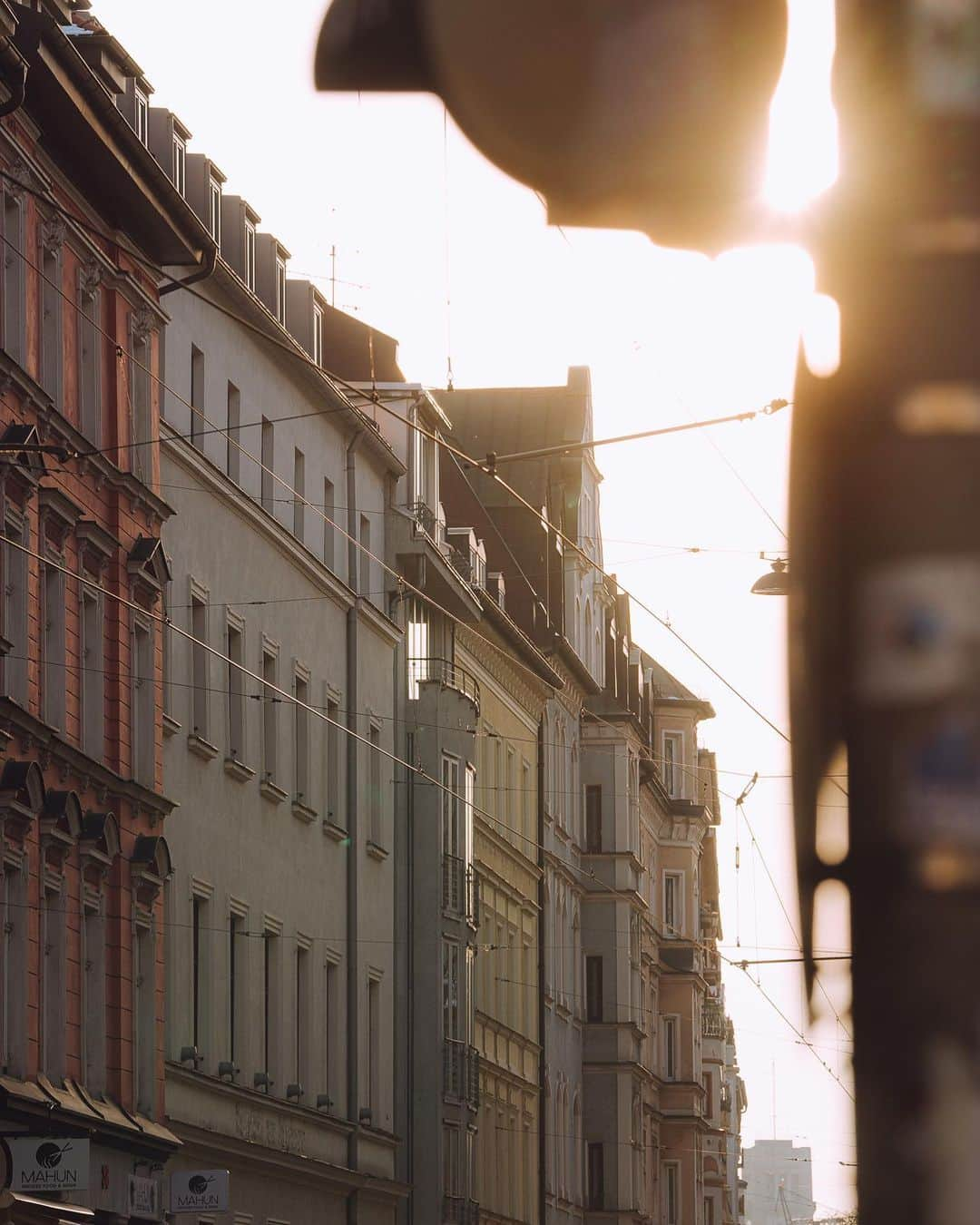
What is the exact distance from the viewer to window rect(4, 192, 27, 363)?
76.7 ft

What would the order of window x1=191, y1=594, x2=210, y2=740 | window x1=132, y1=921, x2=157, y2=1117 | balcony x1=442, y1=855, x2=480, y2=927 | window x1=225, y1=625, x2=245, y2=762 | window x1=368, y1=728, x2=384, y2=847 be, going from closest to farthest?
window x1=132, y1=921, x2=157, y2=1117, window x1=191, y1=594, x2=210, y2=740, window x1=225, y1=625, x2=245, y2=762, window x1=368, y1=728, x2=384, y2=847, balcony x1=442, y1=855, x2=480, y2=927

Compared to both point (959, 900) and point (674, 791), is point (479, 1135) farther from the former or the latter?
point (959, 900)

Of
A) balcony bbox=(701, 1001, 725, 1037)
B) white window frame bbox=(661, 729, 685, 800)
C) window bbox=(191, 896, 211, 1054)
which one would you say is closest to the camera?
window bbox=(191, 896, 211, 1054)

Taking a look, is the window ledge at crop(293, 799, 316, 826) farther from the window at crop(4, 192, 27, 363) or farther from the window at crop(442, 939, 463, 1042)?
the window at crop(4, 192, 27, 363)

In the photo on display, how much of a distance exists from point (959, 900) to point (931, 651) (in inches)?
8.9

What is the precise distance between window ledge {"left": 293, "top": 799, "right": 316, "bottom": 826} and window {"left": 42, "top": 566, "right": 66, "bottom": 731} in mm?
9860

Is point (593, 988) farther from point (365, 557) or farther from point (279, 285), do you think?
point (279, 285)

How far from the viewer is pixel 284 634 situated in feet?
112

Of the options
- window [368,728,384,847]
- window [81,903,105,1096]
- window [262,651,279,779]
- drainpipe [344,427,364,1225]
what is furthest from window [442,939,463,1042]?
window [81,903,105,1096]

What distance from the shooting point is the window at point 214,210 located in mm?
Answer: 32594

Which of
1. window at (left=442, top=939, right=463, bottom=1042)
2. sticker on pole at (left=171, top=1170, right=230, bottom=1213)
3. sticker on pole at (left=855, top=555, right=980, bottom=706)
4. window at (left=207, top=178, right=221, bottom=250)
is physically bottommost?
sticker on pole at (left=855, top=555, right=980, bottom=706)

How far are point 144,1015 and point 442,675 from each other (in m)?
17.5

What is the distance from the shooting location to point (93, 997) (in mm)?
25344

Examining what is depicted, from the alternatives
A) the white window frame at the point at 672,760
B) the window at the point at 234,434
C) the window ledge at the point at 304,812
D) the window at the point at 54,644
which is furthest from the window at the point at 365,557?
the white window frame at the point at 672,760
